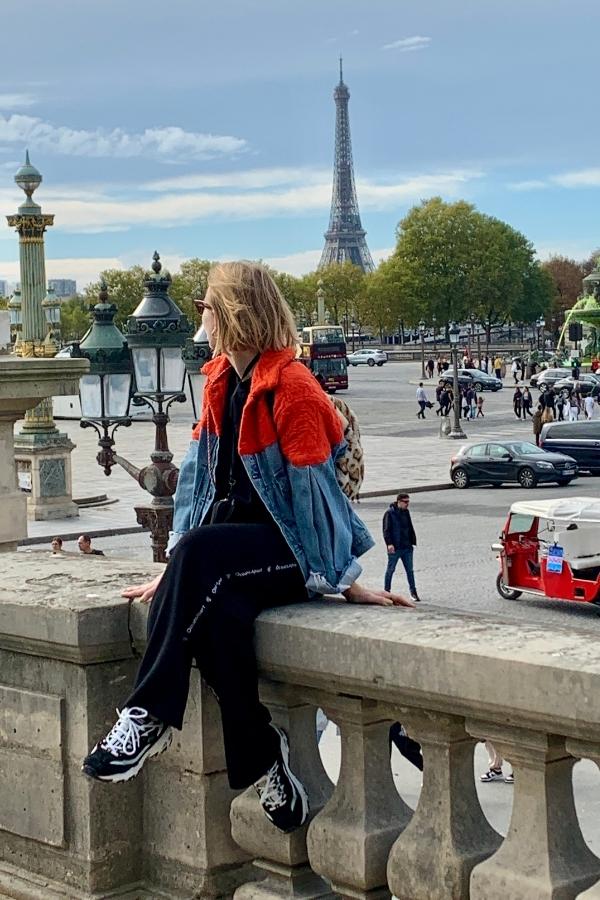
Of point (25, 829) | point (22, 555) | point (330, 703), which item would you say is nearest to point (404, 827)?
point (330, 703)

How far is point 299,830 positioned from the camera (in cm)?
354

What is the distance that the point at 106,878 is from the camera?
390 centimetres

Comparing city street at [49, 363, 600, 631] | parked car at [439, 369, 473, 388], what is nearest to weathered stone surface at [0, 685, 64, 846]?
city street at [49, 363, 600, 631]

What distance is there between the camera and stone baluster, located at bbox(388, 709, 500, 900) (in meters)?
3.10

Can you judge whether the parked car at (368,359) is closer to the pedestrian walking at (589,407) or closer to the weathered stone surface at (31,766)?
the pedestrian walking at (589,407)

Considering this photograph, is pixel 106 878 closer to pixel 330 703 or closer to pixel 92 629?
pixel 92 629

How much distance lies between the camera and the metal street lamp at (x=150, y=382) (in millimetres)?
12203

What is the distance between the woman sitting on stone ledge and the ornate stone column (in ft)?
88.3

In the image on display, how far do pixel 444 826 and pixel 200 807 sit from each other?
0.85m

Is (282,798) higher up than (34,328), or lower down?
lower down

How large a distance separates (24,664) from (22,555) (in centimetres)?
77

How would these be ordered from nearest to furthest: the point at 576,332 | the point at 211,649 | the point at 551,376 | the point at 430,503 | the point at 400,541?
the point at 211,649
the point at 400,541
the point at 430,503
the point at 551,376
the point at 576,332

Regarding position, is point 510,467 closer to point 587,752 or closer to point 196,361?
point 196,361

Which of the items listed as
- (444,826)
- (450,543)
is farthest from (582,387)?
(444,826)
